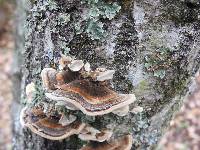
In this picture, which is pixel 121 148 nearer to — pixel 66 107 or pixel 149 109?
pixel 149 109

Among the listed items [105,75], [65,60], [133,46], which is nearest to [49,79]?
[65,60]

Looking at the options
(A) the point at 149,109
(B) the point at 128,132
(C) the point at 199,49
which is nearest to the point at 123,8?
(C) the point at 199,49

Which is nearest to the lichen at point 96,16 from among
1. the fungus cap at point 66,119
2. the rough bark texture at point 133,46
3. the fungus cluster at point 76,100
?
the rough bark texture at point 133,46

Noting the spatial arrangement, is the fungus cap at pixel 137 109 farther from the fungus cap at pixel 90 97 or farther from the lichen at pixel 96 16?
the lichen at pixel 96 16

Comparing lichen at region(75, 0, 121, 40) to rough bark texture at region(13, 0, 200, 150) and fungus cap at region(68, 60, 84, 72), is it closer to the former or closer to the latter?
rough bark texture at region(13, 0, 200, 150)

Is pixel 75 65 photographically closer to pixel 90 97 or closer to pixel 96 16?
pixel 90 97

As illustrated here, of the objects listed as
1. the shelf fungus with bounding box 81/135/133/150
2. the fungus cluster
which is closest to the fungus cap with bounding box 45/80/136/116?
the fungus cluster
